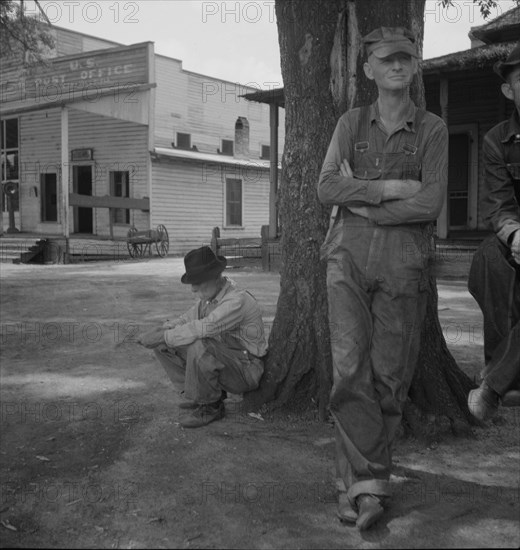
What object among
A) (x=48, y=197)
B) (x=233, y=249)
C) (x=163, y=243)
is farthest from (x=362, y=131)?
(x=48, y=197)

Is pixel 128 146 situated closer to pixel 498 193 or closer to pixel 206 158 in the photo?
pixel 206 158

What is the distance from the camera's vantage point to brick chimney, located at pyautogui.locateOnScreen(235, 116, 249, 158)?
1097 inches

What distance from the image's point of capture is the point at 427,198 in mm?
3295

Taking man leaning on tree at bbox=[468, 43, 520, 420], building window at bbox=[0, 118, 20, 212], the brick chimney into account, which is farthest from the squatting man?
building window at bbox=[0, 118, 20, 212]

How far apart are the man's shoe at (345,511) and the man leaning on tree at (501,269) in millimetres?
770

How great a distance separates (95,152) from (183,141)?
3.22m

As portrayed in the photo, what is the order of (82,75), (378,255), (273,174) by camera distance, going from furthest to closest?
(82,75)
(273,174)
(378,255)

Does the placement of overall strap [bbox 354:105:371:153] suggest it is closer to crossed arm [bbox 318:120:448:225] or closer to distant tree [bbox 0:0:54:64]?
crossed arm [bbox 318:120:448:225]

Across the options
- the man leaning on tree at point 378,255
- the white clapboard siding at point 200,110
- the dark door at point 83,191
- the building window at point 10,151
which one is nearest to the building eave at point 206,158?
the white clapboard siding at point 200,110

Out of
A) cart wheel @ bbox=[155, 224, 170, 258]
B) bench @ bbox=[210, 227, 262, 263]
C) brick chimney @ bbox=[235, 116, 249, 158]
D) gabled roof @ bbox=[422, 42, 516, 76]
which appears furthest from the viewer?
brick chimney @ bbox=[235, 116, 249, 158]

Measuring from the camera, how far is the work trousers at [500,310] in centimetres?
307

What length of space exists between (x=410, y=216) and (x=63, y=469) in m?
2.66

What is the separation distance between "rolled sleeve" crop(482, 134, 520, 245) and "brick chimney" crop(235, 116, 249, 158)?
25005 mm

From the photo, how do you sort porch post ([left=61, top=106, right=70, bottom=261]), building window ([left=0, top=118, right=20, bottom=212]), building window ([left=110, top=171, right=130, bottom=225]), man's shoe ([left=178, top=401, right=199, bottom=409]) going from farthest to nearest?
building window ([left=0, top=118, right=20, bottom=212])
building window ([left=110, top=171, right=130, bottom=225])
porch post ([left=61, top=106, right=70, bottom=261])
man's shoe ([left=178, top=401, right=199, bottom=409])
